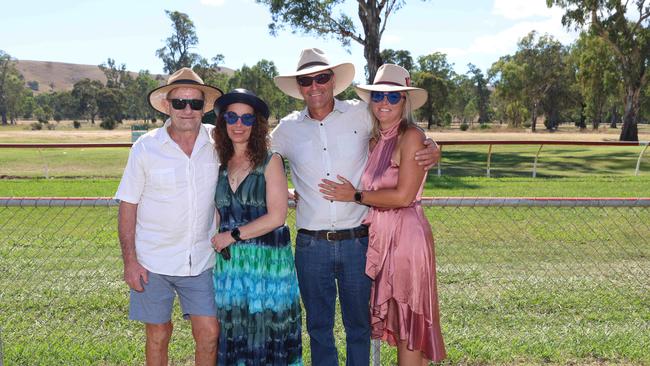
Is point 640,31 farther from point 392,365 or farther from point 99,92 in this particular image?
point 99,92

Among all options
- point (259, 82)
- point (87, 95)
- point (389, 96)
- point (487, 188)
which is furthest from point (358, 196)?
point (87, 95)

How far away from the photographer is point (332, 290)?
134 inches

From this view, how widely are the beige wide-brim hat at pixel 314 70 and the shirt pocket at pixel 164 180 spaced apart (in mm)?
934

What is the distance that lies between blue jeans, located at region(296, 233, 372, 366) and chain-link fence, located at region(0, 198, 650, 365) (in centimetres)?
64

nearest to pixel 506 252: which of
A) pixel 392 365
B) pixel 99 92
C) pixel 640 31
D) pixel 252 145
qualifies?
pixel 392 365

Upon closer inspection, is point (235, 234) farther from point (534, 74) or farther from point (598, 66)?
point (534, 74)

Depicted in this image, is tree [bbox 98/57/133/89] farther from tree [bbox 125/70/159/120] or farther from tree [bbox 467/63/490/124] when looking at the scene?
tree [bbox 467/63/490/124]

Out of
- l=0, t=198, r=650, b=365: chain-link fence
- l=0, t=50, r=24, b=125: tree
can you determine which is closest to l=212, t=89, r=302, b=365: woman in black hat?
l=0, t=198, r=650, b=365: chain-link fence

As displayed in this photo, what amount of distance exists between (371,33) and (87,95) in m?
95.0

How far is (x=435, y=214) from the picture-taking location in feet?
30.3

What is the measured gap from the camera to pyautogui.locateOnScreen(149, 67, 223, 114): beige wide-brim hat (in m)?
3.25

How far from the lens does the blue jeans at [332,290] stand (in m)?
3.31

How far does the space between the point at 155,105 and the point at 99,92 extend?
111 m

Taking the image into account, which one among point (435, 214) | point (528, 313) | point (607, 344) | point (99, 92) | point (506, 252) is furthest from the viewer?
point (99, 92)
